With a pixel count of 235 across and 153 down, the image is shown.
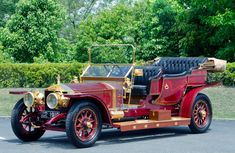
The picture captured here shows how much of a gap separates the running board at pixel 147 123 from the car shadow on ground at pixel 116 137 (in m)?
0.31

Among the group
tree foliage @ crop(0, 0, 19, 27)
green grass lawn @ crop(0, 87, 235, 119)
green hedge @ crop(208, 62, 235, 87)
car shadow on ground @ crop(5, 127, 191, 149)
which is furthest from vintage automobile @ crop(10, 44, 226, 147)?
tree foliage @ crop(0, 0, 19, 27)

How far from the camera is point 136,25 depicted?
3189cm

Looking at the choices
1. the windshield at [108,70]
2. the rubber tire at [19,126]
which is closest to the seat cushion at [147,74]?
the windshield at [108,70]

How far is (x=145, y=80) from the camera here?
506 inches

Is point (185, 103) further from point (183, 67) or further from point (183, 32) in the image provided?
point (183, 32)

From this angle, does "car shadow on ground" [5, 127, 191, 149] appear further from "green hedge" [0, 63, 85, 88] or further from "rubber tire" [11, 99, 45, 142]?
"green hedge" [0, 63, 85, 88]

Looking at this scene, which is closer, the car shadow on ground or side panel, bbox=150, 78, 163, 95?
the car shadow on ground

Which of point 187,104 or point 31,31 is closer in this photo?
point 187,104

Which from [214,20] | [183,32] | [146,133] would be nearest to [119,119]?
[146,133]

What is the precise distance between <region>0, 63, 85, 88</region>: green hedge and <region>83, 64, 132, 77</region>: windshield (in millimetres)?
11113

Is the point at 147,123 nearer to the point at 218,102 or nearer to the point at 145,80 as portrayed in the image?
the point at 145,80

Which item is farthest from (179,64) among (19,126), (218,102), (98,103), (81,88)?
(218,102)

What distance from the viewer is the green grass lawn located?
17.2 m

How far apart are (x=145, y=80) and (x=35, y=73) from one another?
39.0 feet
